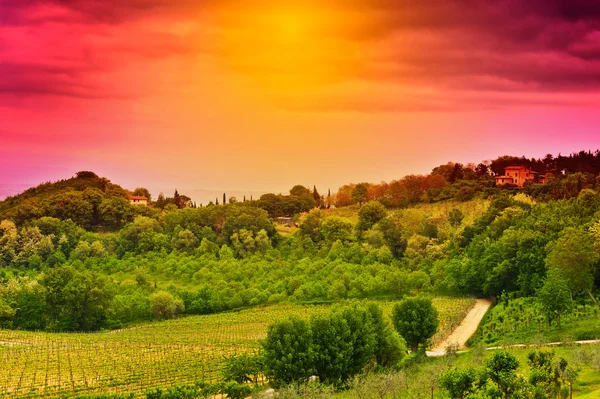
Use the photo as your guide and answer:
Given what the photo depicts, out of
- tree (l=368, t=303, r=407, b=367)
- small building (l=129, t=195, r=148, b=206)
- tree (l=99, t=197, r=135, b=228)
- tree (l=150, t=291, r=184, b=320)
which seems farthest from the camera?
small building (l=129, t=195, r=148, b=206)

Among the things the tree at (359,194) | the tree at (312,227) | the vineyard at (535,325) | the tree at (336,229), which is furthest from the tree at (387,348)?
the tree at (359,194)

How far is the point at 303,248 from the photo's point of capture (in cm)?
9662

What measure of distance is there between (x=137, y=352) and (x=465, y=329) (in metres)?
28.2

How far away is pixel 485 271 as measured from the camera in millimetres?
65375

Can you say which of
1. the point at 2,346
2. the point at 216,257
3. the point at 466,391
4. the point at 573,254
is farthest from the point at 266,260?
the point at 466,391

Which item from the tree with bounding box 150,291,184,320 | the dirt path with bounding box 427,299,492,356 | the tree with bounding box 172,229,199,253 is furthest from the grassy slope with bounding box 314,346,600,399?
the tree with bounding box 172,229,199,253

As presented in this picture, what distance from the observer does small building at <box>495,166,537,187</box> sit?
106312mm

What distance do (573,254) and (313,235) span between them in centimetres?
5160

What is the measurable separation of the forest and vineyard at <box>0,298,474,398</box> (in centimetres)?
452

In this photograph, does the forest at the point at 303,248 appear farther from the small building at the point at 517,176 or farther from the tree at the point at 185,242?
the small building at the point at 517,176

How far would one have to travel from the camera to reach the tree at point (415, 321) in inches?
1887

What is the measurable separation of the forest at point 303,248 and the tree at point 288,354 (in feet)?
60.0

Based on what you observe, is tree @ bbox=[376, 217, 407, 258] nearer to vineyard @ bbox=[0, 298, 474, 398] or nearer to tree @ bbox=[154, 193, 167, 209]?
vineyard @ bbox=[0, 298, 474, 398]

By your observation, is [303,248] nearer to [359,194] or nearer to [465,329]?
[359,194]
